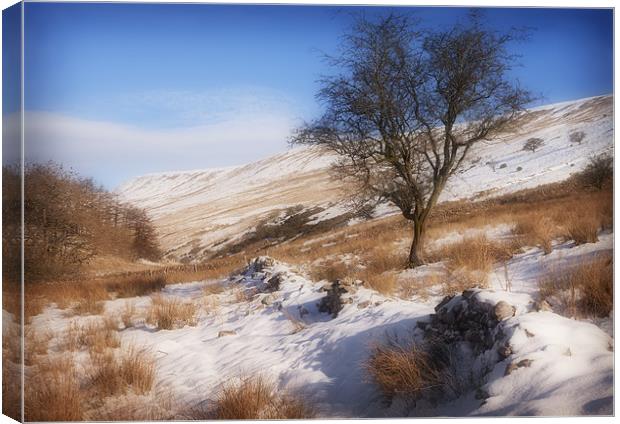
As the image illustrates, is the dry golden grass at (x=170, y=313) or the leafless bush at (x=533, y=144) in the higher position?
the leafless bush at (x=533, y=144)

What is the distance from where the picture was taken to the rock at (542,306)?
15.9 ft

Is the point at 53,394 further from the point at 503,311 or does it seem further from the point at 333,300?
the point at 503,311

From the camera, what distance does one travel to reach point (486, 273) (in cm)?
552

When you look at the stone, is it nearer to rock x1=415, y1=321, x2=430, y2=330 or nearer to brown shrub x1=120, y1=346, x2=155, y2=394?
rock x1=415, y1=321, x2=430, y2=330

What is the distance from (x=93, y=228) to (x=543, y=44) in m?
4.48

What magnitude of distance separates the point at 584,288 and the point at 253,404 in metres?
3.05

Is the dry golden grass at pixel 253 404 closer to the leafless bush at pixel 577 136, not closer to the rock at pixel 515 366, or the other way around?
the rock at pixel 515 366

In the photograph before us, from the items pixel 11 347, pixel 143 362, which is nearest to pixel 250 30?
pixel 143 362

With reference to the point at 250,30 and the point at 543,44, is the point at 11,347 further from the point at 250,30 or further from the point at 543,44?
the point at 543,44

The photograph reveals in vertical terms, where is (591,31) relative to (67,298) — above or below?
above

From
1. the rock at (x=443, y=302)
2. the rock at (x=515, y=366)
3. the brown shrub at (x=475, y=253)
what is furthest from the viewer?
the brown shrub at (x=475, y=253)

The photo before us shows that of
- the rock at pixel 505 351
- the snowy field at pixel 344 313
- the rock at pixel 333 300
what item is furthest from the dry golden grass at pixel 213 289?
the rock at pixel 505 351

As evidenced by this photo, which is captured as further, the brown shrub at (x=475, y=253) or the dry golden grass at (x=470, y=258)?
the brown shrub at (x=475, y=253)

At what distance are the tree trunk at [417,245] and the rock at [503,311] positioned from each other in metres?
1.12
